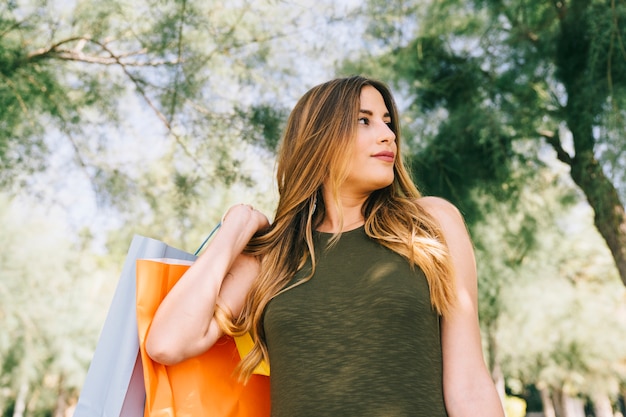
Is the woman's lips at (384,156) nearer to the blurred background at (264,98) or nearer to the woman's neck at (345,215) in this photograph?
the woman's neck at (345,215)

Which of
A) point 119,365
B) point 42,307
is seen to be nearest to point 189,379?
point 119,365

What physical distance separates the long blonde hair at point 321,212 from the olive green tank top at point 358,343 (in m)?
0.04

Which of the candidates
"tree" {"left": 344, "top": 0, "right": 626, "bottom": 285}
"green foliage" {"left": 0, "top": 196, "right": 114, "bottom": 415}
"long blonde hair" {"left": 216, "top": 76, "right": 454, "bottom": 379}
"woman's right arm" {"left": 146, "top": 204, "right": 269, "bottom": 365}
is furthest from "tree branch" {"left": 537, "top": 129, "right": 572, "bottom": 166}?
"green foliage" {"left": 0, "top": 196, "right": 114, "bottom": 415}

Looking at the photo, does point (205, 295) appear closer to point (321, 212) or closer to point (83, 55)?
point (321, 212)

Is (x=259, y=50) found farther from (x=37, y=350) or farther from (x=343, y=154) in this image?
(x=37, y=350)

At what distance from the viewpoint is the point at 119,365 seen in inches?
50.4

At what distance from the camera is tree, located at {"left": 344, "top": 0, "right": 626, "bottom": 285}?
2.87 m

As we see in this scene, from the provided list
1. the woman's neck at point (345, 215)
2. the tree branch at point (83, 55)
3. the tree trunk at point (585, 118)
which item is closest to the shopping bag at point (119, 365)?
the woman's neck at point (345, 215)

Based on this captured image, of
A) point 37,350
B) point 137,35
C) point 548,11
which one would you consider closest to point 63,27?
point 137,35

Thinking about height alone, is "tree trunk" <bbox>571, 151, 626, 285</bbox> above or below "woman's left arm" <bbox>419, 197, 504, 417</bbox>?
above

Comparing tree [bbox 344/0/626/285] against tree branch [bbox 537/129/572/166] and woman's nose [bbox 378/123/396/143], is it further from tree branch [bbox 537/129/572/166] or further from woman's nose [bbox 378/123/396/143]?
woman's nose [bbox 378/123/396/143]

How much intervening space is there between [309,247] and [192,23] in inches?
72.5

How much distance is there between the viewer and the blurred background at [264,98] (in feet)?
9.52

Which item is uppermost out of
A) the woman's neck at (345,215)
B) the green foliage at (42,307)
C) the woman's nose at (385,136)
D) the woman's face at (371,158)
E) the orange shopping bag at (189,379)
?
the woman's nose at (385,136)
